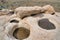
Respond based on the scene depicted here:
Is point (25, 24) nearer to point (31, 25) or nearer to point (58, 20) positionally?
point (31, 25)

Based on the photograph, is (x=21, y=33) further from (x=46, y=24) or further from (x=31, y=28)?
(x=46, y=24)

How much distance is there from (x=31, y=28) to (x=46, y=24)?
1.68 ft

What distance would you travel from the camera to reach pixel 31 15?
5.65 metres

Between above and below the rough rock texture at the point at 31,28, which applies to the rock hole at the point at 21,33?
below

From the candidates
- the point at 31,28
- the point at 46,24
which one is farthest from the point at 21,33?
the point at 46,24

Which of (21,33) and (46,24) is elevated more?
(46,24)

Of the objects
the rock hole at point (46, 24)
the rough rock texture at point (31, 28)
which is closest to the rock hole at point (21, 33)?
the rough rock texture at point (31, 28)

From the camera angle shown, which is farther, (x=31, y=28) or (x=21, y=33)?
(x=21, y=33)

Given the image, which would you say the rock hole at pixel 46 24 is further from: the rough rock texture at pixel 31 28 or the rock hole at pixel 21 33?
the rock hole at pixel 21 33

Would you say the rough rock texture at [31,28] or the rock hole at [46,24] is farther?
the rock hole at [46,24]

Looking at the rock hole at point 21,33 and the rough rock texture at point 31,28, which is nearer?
the rough rock texture at point 31,28

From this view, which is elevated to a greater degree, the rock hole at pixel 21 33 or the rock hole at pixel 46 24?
the rock hole at pixel 46 24

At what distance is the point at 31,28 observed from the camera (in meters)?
4.83

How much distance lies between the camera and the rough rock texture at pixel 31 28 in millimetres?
4570
